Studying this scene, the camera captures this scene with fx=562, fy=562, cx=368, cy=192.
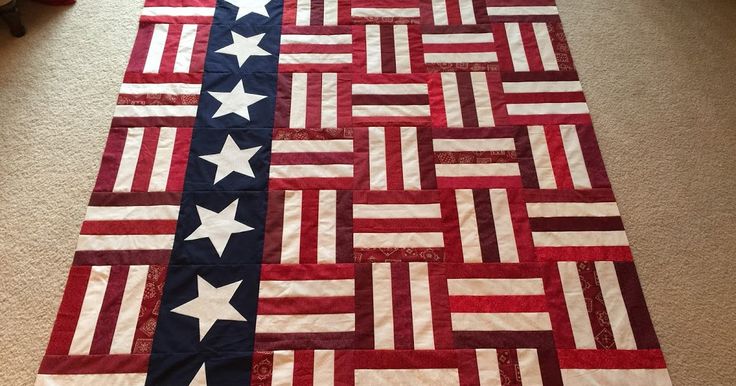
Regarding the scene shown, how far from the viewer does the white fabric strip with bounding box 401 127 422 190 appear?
1365 millimetres

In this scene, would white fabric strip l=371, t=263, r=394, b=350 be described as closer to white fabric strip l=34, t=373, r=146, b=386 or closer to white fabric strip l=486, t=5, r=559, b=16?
white fabric strip l=34, t=373, r=146, b=386

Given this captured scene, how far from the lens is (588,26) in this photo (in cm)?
172

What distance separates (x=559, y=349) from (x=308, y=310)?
523 mm

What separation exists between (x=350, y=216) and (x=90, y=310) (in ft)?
1.93

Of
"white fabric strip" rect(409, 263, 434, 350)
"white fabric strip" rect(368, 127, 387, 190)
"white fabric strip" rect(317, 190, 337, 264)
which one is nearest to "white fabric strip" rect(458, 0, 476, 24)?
"white fabric strip" rect(368, 127, 387, 190)

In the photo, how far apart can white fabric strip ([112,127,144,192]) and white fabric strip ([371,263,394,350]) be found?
2.07 ft

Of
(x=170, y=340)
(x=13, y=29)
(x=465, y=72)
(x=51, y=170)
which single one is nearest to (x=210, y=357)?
(x=170, y=340)

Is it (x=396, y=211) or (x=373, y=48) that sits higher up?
(x=373, y=48)

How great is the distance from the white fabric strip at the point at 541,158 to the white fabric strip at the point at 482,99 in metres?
0.11

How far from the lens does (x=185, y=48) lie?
1603 millimetres

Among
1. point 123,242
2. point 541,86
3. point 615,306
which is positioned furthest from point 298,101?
point 615,306

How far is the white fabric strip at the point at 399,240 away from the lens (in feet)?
4.17

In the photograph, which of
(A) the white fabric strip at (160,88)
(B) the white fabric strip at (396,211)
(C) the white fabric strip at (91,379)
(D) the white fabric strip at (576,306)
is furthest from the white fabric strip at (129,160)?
(D) the white fabric strip at (576,306)

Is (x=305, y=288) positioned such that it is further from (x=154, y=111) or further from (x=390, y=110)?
(x=154, y=111)
